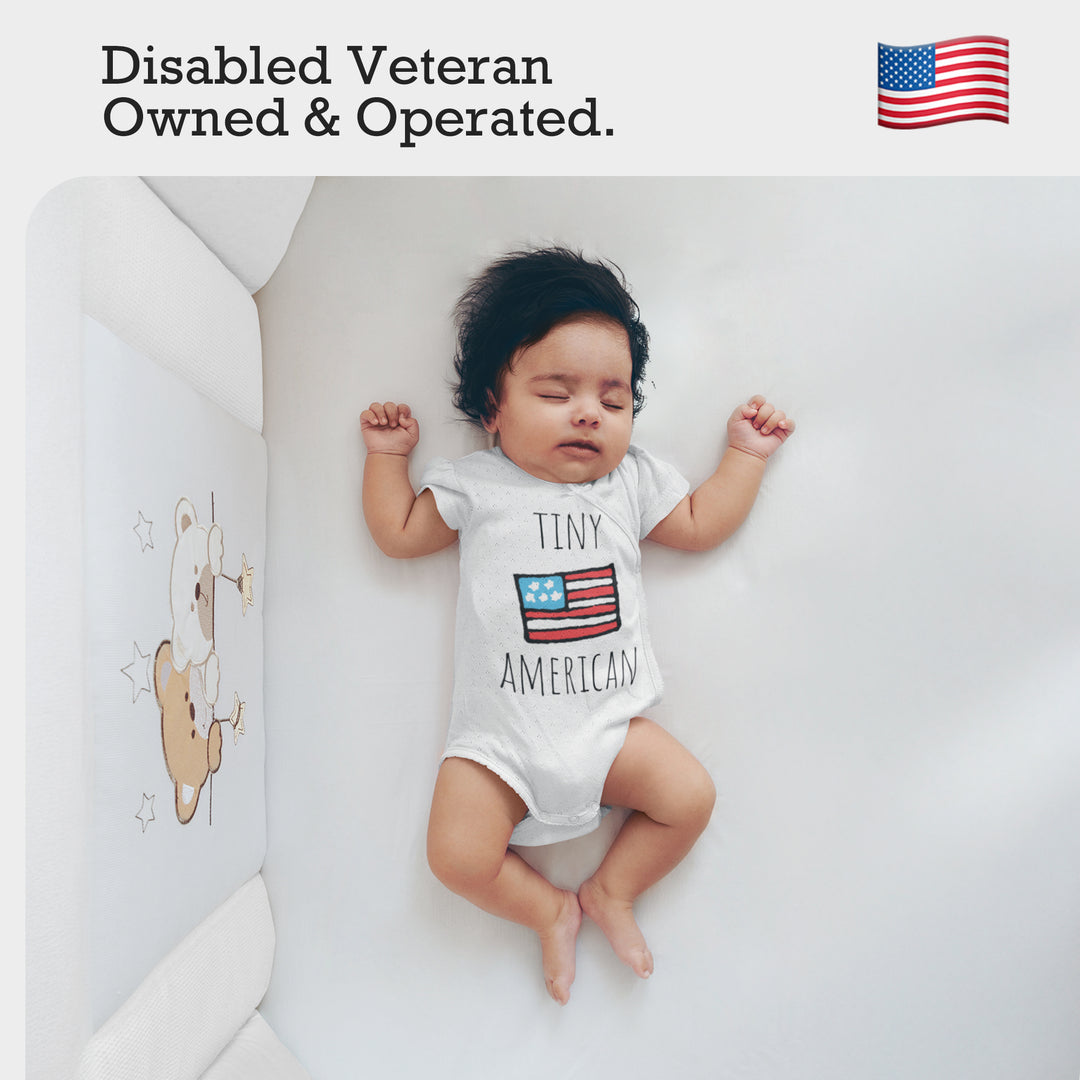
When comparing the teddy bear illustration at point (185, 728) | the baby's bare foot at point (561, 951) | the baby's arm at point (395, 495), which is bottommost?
the baby's bare foot at point (561, 951)

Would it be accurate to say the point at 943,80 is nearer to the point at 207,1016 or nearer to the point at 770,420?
the point at 770,420

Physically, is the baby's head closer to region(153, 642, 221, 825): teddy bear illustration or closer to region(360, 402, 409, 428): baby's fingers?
region(360, 402, 409, 428): baby's fingers

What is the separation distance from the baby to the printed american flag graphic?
0.40m

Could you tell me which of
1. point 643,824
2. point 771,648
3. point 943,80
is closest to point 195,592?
point 643,824

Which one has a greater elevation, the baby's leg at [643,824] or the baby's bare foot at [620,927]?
the baby's leg at [643,824]

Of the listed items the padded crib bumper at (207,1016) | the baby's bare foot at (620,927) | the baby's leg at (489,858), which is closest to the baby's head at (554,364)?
the baby's leg at (489,858)

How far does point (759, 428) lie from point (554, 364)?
337 mm

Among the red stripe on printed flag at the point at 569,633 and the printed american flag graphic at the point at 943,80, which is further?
the red stripe on printed flag at the point at 569,633

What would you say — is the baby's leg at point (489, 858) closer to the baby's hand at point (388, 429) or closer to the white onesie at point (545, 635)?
the white onesie at point (545, 635)

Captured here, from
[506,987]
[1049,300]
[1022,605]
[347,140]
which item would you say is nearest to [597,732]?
[506,987]

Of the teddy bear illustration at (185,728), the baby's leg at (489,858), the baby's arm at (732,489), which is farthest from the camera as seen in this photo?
the baby's arm at (732,489)

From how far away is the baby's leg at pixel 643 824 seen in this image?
109cm

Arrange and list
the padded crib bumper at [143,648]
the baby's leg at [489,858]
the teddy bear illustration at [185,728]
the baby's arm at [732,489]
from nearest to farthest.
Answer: the padded crib bumper at [143,648] → the teddy bear illustration at [185,728] → the baby's leg at [489,858] → the baby's arm at [732,489]

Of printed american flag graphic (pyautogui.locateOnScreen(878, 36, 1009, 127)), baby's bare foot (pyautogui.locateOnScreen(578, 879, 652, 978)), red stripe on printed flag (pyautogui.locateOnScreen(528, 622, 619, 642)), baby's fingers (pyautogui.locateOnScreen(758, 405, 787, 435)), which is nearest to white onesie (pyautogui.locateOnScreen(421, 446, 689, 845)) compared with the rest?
red stripe on printed flag (pyautogui.locateOnScreen(528, 622, 619, 642))
